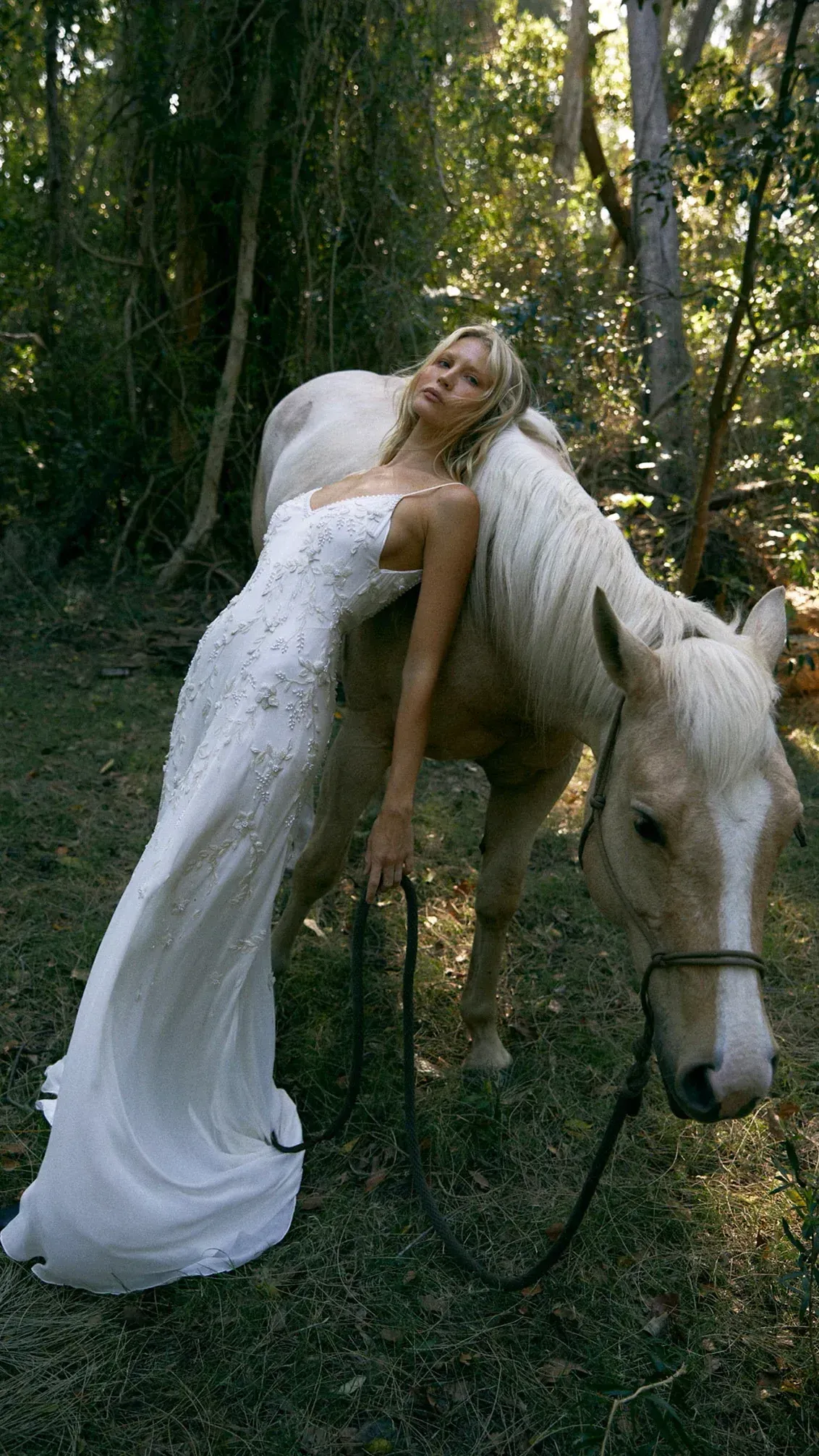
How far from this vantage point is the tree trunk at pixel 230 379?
6812 mm

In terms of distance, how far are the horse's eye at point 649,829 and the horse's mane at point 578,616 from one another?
5.5 inches

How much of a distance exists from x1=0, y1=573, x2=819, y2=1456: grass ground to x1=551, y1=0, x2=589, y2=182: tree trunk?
10829 millimetres

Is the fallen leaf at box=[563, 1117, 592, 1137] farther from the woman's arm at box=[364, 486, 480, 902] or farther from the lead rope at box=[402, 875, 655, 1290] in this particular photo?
the woman's arm at box=[364, 486, 480, 902]

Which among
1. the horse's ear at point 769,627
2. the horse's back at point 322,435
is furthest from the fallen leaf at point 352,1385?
the horse's back at point 322,435

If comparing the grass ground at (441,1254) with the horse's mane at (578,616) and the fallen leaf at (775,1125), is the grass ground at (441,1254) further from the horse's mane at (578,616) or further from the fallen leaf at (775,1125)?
the horse's mane at (578,616)

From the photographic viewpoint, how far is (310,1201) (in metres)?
2.43

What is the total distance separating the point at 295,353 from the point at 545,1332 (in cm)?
642

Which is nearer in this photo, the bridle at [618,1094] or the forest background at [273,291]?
the bridle at [618,1094]

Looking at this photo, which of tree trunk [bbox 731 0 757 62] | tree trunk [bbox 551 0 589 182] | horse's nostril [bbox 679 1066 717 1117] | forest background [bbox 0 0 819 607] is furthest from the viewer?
tree trunk [bbox 551 0 589 182]

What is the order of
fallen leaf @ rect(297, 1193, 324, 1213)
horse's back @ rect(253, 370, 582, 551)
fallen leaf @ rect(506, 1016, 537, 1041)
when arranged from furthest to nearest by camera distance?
fallen leaf @ rect(506, 1016, 537, 1041)
horse's back @ rect(253, 370, 582, 551)
fallen leaf @ rect(297, 1193, 324, 1213)

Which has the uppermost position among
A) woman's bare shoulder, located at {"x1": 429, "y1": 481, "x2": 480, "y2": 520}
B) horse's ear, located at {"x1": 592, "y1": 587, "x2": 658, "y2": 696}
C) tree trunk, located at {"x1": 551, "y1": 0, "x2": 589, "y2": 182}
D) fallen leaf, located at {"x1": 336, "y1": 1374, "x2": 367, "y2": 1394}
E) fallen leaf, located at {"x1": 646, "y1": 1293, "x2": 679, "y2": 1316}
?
tree trunk, located at {"x1": 551, "y1": 0, "x2": 589, "y2": 182}

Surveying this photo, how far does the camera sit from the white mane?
1.82m

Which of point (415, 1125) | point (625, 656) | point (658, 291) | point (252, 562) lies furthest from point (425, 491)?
point (658, 291)

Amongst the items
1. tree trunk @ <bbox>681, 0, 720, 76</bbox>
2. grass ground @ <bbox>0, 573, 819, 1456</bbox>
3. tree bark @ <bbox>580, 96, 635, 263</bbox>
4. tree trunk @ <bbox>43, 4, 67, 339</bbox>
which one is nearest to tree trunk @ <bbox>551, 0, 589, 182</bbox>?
tree bark @ <bbox>580, 96, 635, 263</bbox>
